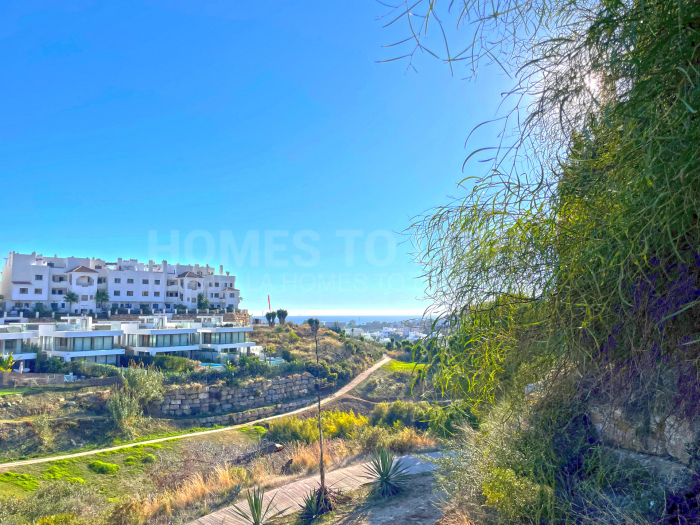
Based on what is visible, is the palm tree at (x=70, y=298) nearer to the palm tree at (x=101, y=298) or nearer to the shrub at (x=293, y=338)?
the palm tree at (x=101, y=298)

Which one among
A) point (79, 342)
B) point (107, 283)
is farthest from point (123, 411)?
point (107, 283)

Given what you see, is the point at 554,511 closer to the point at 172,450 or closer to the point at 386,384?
the point at 172,450

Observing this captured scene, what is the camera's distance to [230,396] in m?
28.4

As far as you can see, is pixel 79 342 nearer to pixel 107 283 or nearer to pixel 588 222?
pixel 107 283

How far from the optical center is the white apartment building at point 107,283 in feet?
145

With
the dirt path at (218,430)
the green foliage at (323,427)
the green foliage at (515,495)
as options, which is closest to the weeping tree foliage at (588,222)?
the green foliage at (515,495)

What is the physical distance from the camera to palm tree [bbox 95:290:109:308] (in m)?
46.8

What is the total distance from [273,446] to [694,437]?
1636 cm

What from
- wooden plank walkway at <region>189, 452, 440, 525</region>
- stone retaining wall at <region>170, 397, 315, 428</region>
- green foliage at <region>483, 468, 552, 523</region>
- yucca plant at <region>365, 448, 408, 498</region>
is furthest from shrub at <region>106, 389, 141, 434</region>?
Answer: green foliage at <region>483, 468, 552, 523</region>

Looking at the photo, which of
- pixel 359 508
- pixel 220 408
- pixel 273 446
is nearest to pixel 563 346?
pixel 359 508

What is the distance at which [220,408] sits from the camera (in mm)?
27391

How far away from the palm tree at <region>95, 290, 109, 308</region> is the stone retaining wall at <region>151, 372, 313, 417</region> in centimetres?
2612

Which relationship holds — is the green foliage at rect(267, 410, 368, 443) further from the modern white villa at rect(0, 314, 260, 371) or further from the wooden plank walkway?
the modern white villa at rect(0, 314, 260, 371)

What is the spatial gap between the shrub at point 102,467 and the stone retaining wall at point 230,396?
7922mm
